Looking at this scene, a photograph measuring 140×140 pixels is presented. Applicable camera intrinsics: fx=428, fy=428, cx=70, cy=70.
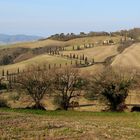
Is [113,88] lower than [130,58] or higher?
lower

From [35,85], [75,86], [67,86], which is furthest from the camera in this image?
[75,86]

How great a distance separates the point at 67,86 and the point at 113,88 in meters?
8.64

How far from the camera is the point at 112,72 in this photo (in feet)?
195

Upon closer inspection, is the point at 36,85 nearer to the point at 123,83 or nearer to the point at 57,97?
the point at 57,97

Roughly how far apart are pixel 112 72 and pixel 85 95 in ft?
18.2

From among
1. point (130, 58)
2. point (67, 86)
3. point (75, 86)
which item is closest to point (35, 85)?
point (67, 86)

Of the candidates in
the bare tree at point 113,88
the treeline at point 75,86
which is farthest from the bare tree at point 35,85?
the bare tree at point 113,88

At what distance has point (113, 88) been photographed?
181ft

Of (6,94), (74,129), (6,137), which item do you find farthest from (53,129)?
(6,94)

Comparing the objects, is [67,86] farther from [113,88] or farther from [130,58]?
[130,58]

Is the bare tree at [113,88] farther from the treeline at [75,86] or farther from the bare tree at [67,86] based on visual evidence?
the bare tree at [67,86]

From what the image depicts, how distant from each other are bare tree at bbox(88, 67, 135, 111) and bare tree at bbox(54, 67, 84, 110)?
4.55m

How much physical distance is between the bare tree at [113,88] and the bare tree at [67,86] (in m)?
4.55

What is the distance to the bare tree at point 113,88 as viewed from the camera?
54.2 m
